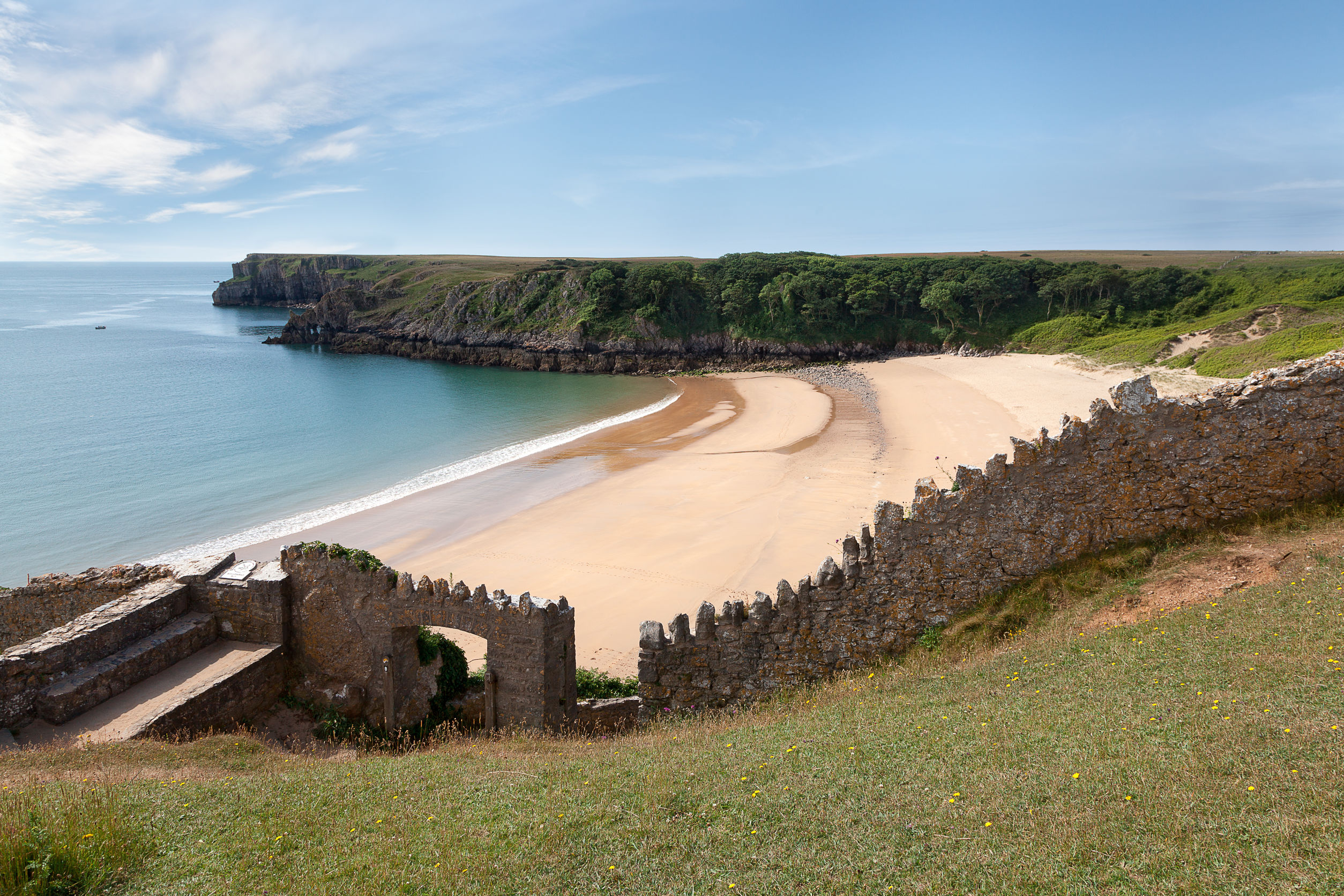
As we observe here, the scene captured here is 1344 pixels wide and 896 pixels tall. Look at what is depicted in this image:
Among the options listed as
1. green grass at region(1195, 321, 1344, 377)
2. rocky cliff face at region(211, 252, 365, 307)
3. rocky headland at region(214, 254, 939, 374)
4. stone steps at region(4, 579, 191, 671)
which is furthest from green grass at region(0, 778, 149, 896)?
rocky cliff face at region(211, 252, 365, 307)

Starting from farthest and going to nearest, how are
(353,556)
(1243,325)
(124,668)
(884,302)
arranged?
(884,302) < (1243,325) < (353,556) < (124,668)

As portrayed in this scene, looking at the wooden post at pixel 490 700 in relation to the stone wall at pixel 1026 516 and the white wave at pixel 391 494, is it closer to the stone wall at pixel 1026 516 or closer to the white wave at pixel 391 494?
the stone wall at pixel 1026 516

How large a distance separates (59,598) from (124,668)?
321cm

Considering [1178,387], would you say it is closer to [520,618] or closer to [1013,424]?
[1013,424]

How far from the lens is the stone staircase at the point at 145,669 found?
891cm

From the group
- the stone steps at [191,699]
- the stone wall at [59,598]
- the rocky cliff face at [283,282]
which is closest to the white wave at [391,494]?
the stone wall at [59,598]

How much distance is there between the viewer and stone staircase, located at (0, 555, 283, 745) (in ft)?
29.2

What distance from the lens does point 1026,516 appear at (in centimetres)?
906

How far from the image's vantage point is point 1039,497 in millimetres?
9047

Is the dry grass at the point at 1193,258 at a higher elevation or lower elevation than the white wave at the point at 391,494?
higher

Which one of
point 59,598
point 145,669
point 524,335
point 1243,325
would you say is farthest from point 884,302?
point 145,669

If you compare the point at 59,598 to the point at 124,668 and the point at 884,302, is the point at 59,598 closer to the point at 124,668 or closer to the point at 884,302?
the point at 124,668

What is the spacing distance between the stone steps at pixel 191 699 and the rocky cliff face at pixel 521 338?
5771 cm

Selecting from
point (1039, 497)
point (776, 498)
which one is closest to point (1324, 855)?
point (1039, 497)
